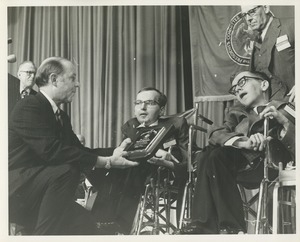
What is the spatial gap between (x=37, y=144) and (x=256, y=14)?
122 centimetres

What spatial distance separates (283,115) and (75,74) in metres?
1.02

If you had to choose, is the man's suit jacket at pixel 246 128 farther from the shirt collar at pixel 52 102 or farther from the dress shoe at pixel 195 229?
the shirt collar at pixel 52 102

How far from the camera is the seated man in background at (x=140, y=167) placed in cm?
223

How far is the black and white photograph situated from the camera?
2219 millimetres

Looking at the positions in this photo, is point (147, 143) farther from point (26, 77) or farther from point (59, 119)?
point (26, 77)

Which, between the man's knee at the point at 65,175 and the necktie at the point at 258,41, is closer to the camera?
the man's knee at the point at 65,175

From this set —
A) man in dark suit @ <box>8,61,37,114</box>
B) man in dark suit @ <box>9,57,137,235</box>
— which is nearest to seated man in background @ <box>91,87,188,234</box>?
man in dark suit @ <box>9,57,137,235</box>

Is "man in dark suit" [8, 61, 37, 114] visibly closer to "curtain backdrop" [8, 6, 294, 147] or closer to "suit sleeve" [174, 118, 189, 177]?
"curtain backdrop" [8, 6, 294, 147]

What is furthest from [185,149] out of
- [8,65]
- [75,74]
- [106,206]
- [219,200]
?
[8,65]

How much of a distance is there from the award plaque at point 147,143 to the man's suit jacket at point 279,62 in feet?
1.74

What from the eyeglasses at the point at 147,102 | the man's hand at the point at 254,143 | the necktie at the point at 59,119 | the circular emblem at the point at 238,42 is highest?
the circular emblem at the point at 238,42

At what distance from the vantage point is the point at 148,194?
88.0 inches

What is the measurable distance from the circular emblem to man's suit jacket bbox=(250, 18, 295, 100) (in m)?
0.05

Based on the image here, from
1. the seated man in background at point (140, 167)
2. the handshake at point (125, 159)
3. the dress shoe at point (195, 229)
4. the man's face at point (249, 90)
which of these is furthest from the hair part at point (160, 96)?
the dress shoe at point (195, 229)
